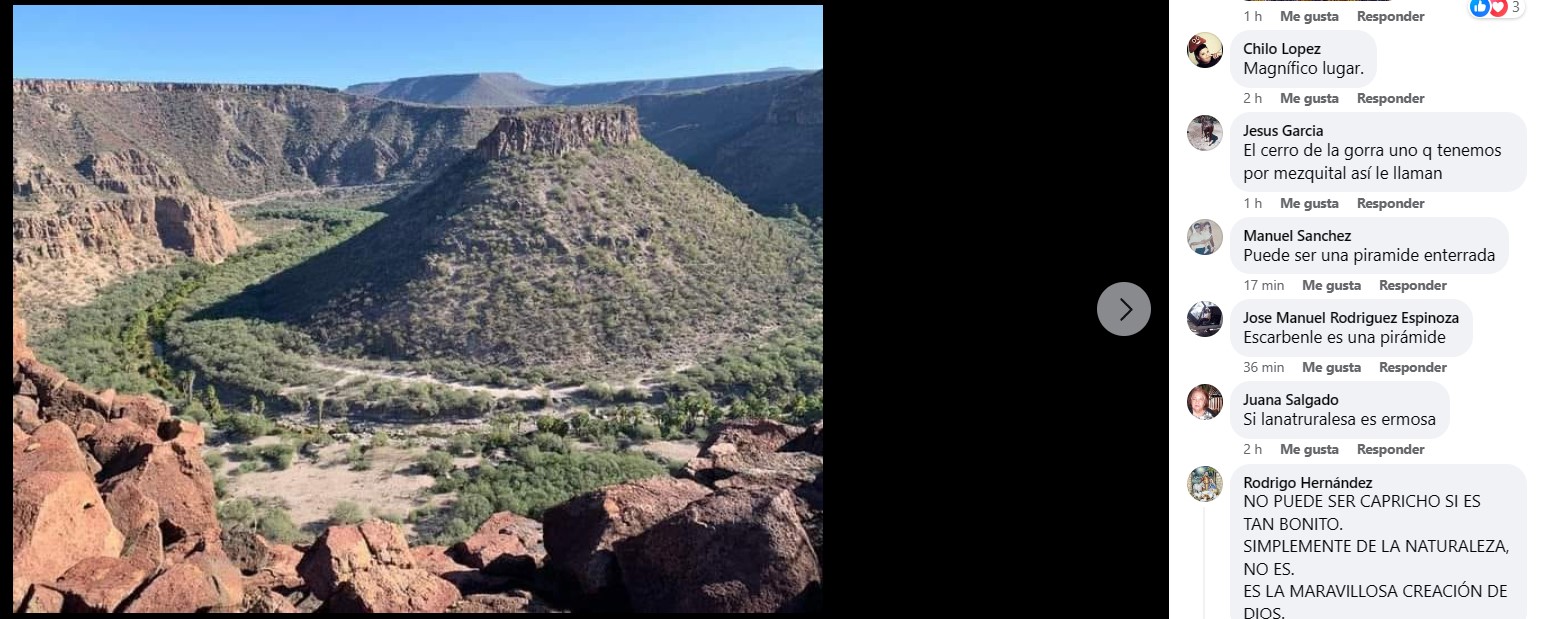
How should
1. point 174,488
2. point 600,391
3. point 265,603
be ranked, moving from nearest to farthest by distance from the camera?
1. point 265,603
2. point 174,488
3. point 600,391

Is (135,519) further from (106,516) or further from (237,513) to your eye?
(237,513)

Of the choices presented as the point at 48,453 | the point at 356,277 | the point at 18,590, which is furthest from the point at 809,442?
the point at 356,277

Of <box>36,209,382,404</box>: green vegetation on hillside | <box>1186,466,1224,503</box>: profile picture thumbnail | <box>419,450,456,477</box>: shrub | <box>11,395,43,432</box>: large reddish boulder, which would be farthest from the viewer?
<box>36,209,382,404</box>: green vegetation on hillside

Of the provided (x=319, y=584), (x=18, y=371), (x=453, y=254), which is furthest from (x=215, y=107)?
(x=319, y=584)

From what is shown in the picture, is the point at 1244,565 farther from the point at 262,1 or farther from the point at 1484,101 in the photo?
the point at 262,1

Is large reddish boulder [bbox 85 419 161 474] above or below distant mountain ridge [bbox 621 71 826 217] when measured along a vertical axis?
below

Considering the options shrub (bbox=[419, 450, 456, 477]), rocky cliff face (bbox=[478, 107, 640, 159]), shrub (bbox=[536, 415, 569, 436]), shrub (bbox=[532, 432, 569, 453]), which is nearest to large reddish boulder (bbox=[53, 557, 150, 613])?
shrub (bbox=[419, 450, 456, 477])

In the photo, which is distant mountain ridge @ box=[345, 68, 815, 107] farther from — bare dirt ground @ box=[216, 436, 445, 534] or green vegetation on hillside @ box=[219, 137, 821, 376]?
bare dirt ground @ box=[216, 436, 445, 534]
